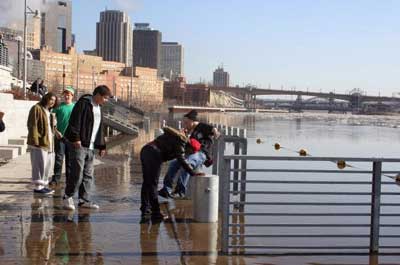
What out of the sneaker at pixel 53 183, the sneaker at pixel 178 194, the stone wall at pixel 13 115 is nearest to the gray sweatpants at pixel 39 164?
the sneaker at pixel 53 183

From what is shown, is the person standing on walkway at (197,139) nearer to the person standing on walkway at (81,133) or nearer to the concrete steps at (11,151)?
the person standing on walkway at (81,133)

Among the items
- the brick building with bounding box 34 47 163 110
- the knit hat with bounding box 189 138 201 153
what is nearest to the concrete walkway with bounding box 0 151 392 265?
the knit hat with bounding box 189 138 201 153

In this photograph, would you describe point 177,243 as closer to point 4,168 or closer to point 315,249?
point 315,249

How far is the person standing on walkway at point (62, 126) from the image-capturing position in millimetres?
11508

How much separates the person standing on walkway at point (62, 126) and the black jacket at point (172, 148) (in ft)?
7.66

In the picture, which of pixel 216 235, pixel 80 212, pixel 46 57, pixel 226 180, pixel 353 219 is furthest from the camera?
pixel 46 57

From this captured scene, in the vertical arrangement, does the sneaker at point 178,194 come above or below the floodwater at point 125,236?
above

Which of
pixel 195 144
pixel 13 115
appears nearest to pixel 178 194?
pixel 195 144

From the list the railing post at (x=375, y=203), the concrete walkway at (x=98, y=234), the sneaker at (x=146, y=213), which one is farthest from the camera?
the sneaker at (x=146, y=213)

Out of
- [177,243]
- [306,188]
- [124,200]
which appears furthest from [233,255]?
[306,188]

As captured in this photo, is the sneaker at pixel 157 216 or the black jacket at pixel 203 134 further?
the black jacket at pixel 203 134

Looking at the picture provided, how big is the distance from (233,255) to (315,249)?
3.78 feet

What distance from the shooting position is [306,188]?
14094 mm

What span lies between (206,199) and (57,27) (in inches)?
6511
